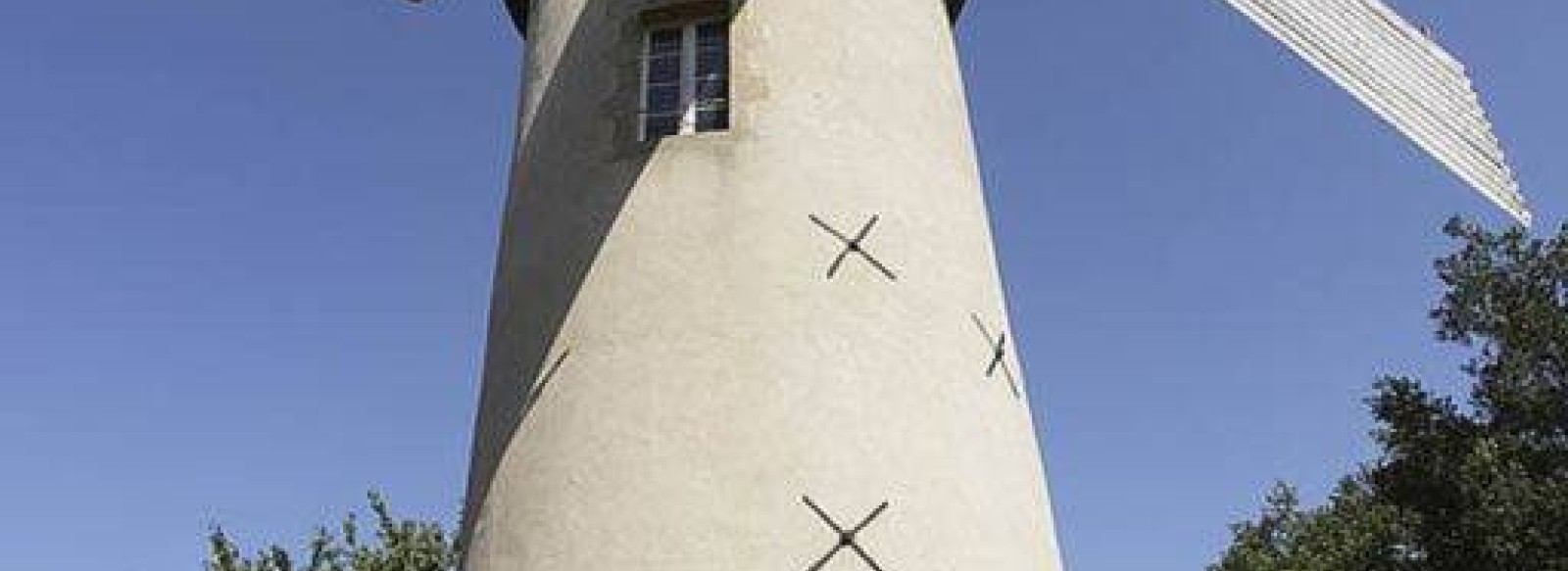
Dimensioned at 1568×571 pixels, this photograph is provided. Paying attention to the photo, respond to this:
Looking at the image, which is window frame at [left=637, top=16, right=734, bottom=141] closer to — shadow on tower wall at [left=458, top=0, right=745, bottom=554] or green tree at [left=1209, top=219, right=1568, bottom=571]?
shadow on tower wall at [left=458, top=0, right=745, bottom=554]

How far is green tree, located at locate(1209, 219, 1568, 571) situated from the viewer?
58.1 ft

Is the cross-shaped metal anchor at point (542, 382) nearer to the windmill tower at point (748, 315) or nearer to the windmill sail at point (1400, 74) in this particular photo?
the windmill tower at point (748, 315)

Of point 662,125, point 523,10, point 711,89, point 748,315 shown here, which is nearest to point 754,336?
point 748,315

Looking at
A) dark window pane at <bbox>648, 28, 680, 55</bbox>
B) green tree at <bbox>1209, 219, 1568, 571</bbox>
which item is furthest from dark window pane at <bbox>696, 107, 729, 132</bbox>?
green tree at <bbox>1209, 219, 1568, 571</bbox>

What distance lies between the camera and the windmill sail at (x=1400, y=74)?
377 inches

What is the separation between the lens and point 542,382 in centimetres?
664

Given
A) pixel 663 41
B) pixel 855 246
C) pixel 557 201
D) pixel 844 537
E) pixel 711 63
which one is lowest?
pixel 844 537

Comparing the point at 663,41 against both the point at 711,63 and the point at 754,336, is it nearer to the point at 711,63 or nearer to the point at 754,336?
Result: the point at 711,63

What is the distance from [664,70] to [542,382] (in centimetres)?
200

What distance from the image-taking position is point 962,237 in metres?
7.38

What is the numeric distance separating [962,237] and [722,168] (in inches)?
55.0

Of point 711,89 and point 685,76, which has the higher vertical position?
point 685,76

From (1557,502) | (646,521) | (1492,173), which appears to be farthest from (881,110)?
(1557,502)

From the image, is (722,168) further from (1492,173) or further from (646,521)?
(1492,173)
